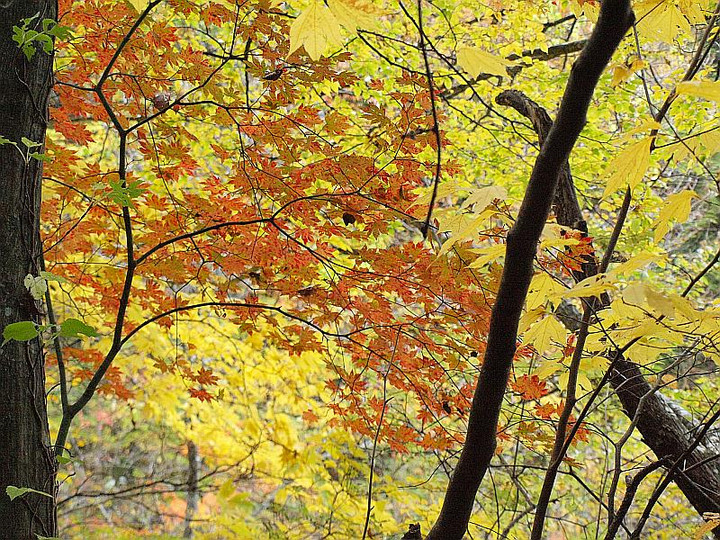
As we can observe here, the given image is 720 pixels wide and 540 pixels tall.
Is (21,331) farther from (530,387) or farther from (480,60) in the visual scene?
(530,387)

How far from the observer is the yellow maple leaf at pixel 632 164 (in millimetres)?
870

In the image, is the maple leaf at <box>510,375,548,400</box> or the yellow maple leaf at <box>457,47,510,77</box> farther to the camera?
the maple leaf at <box>510,375,548,400</box>

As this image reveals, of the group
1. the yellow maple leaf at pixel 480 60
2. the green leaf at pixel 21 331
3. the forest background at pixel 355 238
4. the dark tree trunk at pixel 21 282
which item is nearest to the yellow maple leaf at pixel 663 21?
the forest background at pixel 355 238

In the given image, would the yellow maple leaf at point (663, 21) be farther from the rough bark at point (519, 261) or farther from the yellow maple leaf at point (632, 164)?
the rough bark at point (519, 261)

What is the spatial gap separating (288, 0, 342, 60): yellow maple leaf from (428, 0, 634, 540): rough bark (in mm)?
312

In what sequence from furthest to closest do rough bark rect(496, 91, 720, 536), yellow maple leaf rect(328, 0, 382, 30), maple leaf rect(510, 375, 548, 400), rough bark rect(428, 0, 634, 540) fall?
rough bark rect(496, 91, 720, 536) < maple leaf rect(510, 375, 548, 400) < yellow maple leaf rect(328, 0, 382, 30) < rough bark rect(428, 0, 634, 540)

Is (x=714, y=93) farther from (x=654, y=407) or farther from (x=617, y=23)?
(x=654, y=407)

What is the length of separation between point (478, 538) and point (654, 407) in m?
3.23

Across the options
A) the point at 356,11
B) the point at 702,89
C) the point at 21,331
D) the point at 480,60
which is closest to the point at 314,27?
the point at 356,11

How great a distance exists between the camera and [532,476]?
4316mm

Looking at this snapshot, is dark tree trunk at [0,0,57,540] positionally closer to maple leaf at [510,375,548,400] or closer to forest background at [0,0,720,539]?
forest background at [0,0,720,539]

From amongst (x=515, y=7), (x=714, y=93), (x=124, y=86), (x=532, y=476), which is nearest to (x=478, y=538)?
(x=532, y=476)

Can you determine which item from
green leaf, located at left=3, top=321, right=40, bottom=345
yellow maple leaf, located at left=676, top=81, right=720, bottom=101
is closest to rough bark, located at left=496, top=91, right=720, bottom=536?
yellow maple leaf, located at left=676, top=81, right=720, bottom=101

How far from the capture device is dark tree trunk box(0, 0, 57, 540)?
129 centimetres
